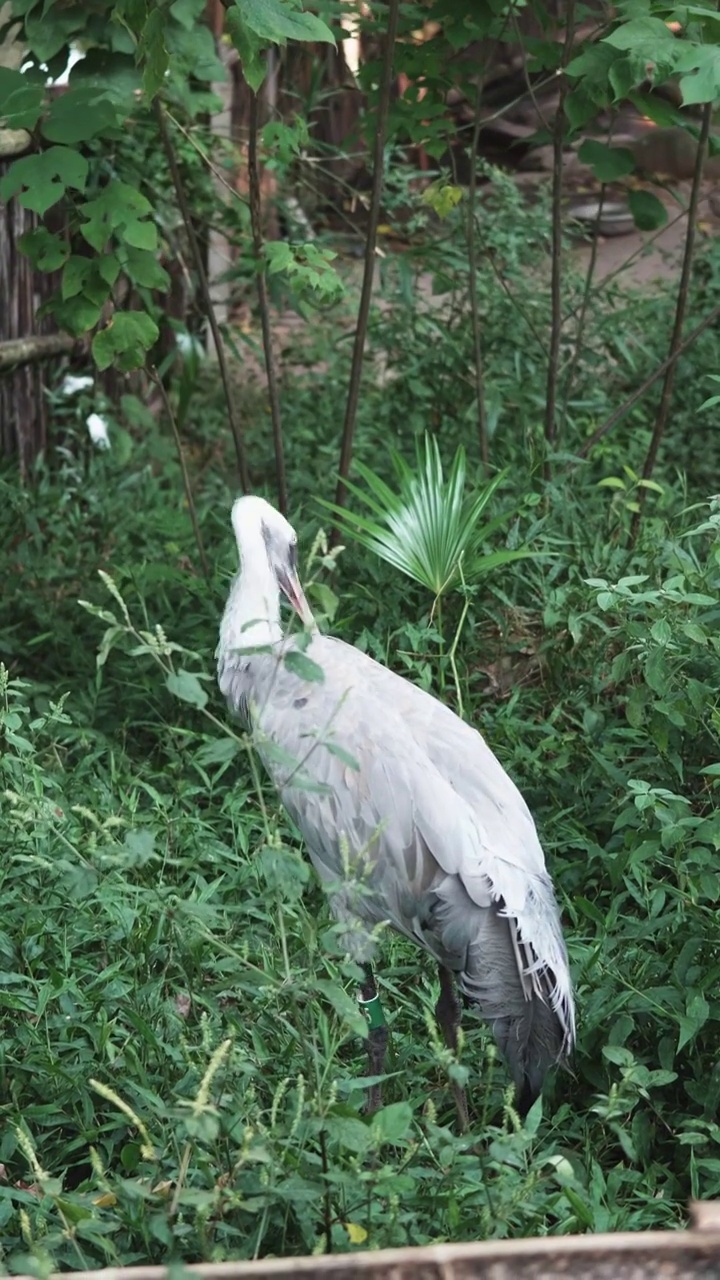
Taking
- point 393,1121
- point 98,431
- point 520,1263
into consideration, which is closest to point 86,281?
point 98,431

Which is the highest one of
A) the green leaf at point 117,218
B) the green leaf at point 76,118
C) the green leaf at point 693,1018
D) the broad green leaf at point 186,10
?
the broad green leaf at point 186,10

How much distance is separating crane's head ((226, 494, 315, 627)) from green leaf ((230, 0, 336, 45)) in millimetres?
935

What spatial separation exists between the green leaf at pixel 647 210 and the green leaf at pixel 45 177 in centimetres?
173

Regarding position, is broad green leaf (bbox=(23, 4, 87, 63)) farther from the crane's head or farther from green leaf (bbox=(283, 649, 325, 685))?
green leaf (bbox=(283, 649, 325, 685))

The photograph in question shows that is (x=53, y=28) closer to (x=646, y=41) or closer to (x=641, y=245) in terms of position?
(x=646, y=41)

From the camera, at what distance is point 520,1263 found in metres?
1.67

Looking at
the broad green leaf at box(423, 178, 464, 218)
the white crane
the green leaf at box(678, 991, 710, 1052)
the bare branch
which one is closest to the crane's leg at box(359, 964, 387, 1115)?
the white crane

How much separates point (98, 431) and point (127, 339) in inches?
64.7

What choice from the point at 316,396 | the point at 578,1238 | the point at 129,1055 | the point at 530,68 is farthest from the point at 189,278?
the point at 578,1238

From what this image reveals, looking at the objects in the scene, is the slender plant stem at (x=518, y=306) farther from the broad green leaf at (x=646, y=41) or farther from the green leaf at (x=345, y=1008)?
the green leaf at (x=345, y=1008)

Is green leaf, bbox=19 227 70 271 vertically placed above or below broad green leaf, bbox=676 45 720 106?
below

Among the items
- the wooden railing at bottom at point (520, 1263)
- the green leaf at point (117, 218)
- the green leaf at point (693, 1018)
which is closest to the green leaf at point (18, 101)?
the green leaf at point (117, 218)

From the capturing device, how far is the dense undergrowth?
217cm

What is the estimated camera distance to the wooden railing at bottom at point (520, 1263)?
1642mm
